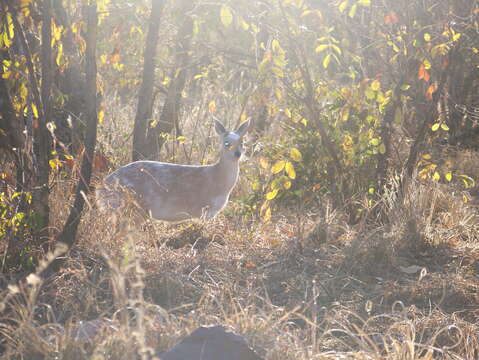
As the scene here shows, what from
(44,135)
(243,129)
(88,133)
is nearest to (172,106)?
(243,129)

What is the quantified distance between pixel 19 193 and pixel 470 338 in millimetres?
2911

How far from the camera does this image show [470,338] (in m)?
4.17

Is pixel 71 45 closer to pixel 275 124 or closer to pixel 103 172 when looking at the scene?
pixel 103 172

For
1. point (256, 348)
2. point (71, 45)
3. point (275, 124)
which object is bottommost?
point (275, 124)

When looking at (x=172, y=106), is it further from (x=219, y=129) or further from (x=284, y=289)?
(x=284, y=289)

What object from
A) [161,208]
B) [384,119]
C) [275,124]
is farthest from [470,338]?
[275,124]

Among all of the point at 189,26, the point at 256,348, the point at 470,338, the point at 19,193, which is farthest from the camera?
the point at 189,26

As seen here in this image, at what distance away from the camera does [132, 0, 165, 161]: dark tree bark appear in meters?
5.73

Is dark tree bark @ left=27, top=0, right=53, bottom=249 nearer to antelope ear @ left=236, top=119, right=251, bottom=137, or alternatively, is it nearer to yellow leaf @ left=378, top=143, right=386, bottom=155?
antelope ear @ left=236, top=119, right=251, bottom=137

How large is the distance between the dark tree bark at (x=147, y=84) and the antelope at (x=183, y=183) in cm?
49

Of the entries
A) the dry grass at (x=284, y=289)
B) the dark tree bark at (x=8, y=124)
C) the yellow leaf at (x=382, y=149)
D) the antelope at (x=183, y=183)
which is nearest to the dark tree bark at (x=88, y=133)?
the dry grass at (x=284, y=289)

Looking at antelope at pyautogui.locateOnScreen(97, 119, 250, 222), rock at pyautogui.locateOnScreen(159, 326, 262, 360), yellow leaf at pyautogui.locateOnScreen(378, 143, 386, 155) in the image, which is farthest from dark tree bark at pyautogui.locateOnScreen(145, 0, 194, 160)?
rock at pyautogui.locateOnScreen(159, 326, 262, 360)

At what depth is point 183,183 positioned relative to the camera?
22.0 feet

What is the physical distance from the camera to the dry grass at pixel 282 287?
3562mm
